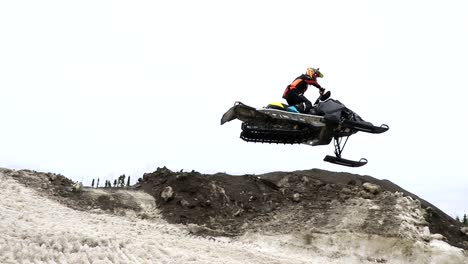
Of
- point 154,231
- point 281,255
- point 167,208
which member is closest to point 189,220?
point 167,208

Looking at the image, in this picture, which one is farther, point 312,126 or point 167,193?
point 167,193

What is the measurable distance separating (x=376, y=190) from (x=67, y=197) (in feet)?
35.7

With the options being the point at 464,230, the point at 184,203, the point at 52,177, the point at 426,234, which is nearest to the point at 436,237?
the point at 426,234

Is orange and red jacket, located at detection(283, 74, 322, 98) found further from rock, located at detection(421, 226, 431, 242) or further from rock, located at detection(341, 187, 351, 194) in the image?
rock, located at detection(421, 226, 431, 242)

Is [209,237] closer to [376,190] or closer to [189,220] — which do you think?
[189,220]

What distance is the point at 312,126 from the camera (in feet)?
44.4

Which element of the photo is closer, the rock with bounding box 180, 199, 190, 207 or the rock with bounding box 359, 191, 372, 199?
the rock with bounding box 180, 199, 190, 207

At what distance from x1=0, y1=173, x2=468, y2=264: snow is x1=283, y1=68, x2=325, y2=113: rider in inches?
163

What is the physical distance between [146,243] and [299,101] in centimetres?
553

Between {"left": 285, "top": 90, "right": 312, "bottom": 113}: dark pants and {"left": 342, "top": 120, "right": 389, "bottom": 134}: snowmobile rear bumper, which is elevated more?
{"left": 285, "top": 90, "right": 312, "bottom": 113}: dark pants

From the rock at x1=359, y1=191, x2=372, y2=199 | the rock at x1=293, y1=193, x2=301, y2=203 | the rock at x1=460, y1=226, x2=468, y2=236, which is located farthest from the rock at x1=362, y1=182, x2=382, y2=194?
the rock at x1=460, y1=226, x2=468, y2=236

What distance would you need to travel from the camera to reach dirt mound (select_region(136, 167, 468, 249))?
1666 cm

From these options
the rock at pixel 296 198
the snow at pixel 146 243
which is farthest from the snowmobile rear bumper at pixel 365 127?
the rock at pixel 296 198

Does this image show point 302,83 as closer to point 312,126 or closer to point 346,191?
point 312,126
